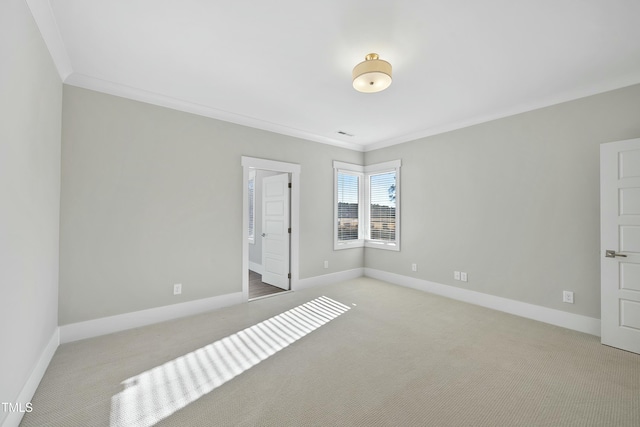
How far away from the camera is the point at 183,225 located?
11.6 feet

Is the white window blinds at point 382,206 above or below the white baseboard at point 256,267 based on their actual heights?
above

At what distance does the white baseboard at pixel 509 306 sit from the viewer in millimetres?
3136

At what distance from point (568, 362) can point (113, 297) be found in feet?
14.9

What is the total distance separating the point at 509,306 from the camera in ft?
12.2

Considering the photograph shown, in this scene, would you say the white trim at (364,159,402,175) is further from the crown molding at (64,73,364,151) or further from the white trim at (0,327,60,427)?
the white trim at (0,327,60,427)

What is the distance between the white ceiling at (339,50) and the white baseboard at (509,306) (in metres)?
2.53

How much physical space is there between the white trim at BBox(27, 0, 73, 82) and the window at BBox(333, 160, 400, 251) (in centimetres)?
381

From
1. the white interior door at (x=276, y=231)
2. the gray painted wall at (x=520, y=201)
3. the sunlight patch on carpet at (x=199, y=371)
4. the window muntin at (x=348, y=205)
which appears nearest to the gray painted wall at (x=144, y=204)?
the white interior door at (x=276, y=231)

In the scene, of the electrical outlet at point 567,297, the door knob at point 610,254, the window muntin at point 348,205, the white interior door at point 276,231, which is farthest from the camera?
the window muntin at point 348,205

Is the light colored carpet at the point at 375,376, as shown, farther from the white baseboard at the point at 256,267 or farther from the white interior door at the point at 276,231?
the white baseboard at the point at 256,267

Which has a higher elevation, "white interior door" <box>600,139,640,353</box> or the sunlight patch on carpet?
"white interior door" <box>600,139,640,353</box>

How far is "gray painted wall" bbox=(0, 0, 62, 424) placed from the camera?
1.53 metres

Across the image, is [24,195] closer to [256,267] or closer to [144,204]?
[144,204]

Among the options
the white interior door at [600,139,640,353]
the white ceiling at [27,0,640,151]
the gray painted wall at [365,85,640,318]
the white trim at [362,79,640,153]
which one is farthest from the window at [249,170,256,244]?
the white interior door at [600,139,640,353]
